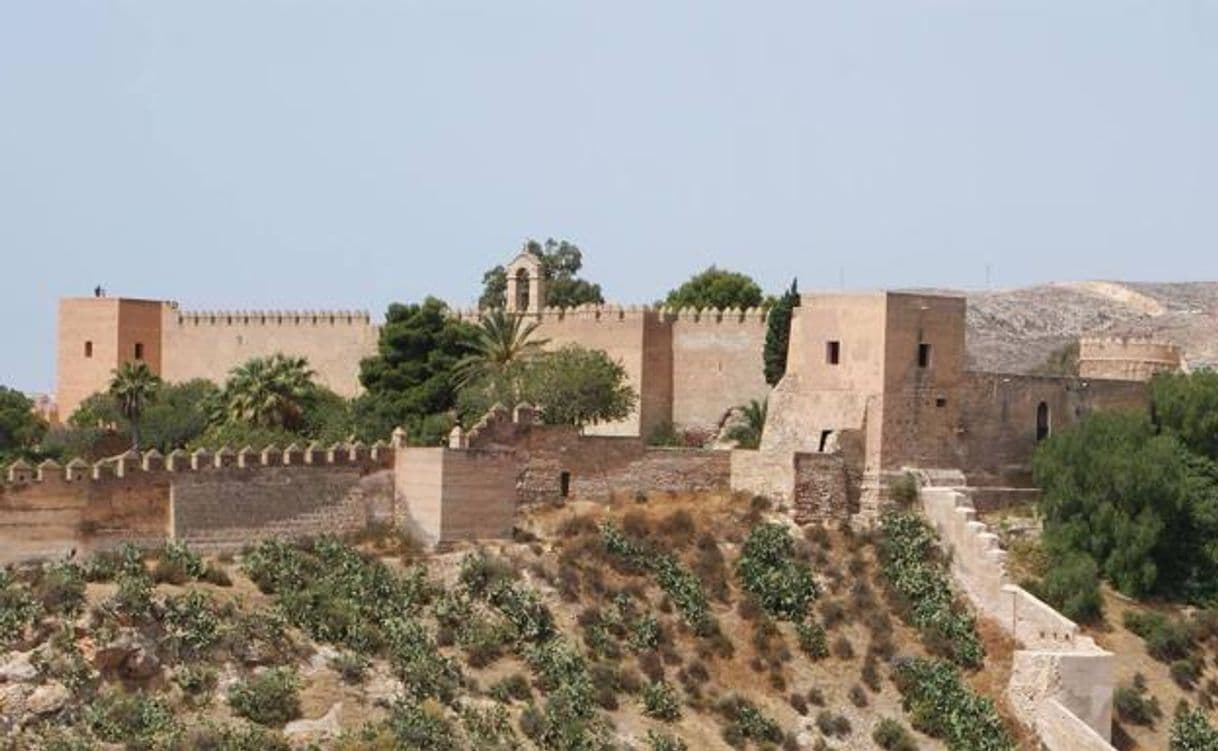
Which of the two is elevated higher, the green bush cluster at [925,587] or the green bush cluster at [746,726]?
the green bush cluster at [925,587]

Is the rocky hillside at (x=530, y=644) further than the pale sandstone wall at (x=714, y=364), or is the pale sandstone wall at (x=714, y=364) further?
the pale sandstone wall at (x=714, y=364)

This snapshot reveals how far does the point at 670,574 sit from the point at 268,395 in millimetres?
14992

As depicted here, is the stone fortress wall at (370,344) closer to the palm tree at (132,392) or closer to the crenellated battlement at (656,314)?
the crenellated battlement at (656,314)

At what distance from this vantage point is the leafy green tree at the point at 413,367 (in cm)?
5059

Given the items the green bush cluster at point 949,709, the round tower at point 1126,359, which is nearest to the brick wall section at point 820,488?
the green bush cluster at point 949,709

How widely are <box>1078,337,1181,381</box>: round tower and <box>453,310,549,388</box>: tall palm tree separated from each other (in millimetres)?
10297

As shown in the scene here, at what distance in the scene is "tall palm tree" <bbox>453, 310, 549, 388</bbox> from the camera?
164ft

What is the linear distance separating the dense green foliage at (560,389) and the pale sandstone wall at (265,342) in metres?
8.47

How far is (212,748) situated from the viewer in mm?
31969

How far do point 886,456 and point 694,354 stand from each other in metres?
10.6

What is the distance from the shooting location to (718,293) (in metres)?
58.9

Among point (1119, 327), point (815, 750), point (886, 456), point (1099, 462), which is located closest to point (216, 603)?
point (815, 750)

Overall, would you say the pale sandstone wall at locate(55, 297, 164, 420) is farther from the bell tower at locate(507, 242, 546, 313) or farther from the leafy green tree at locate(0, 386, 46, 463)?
the bell tower at locate(507, 242, 546, 313)

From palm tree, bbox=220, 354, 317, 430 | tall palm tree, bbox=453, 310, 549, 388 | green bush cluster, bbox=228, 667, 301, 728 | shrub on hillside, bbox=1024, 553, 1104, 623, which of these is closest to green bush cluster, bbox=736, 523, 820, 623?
shrub on hillside, bbox=1024, 553, 1104, 623
